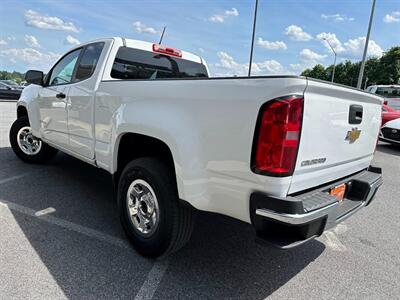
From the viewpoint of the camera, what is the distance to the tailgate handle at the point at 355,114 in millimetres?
2449

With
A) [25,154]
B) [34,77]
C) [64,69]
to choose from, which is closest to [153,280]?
[64,69]

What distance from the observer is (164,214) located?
2518mm

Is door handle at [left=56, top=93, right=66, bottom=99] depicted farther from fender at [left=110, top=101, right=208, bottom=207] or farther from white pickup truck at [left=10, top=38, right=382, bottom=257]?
fender at [left=110, top=101, right=208, bottom=207]

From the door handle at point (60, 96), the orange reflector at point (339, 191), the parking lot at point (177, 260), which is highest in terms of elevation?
the door handle at point (60, 96)

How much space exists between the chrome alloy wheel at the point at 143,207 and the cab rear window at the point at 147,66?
1.40m

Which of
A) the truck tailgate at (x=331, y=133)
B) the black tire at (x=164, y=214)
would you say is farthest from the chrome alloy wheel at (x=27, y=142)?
the truck tailgate at (x=331, y=133)

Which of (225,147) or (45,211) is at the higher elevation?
(225,147)

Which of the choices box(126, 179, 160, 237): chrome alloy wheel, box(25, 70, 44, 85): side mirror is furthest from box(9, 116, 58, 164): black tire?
box(126, 179, 160, 237): chrome alloy wheel

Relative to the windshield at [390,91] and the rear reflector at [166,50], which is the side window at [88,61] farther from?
the windshield at [390,91]

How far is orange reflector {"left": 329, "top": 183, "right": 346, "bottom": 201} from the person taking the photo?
2458 mm

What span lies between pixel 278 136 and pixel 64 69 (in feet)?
11.7

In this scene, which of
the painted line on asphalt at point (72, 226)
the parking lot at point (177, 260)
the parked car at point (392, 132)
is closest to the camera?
the parking lot at point (177, 260)

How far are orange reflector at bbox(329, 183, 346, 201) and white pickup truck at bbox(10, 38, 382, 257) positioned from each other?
0.03 ft

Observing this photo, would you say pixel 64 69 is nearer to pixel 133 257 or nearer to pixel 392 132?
pixel 133 257
